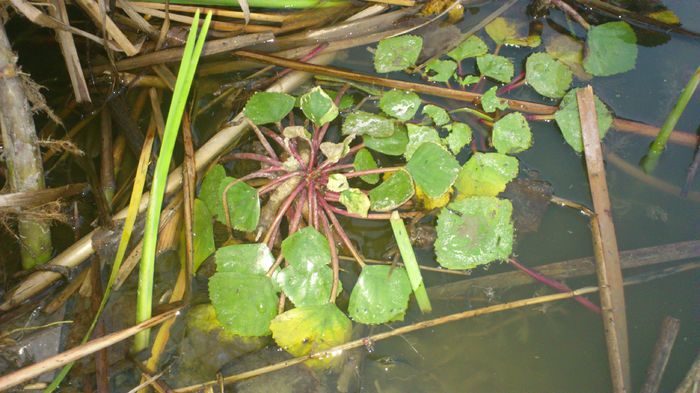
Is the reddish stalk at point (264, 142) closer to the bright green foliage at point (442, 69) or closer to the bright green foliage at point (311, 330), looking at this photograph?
the bright green foliage at point (311, 330)

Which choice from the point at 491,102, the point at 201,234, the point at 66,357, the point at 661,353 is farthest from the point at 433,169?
the point at 66,357

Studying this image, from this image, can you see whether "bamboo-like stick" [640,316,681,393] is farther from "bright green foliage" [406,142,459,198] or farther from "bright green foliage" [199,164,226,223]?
"bright green foliage" [199,164,226,223]

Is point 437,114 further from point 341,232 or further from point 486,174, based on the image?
point 341,232

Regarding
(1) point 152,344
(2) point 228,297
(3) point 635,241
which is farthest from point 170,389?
(3) point 635,241

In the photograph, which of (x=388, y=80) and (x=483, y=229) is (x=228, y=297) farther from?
(x=388, y=80)

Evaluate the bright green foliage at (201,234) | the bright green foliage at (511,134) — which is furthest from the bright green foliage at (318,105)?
the bright green foliage at (511,134)

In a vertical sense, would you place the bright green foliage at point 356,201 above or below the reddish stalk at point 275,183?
below
